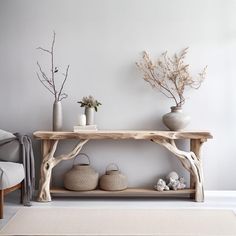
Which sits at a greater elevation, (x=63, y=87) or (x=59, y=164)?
(x=63, y=87)

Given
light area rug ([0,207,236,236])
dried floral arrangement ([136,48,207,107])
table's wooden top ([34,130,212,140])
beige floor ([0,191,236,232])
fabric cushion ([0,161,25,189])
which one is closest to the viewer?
light area rug ([0,207,236,236])

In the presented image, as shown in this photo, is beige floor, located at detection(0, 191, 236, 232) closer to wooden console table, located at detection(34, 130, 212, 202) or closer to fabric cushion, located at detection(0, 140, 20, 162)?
wooden console table, located at detection(34, 130, 212, 202)

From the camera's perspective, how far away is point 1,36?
4.35 metres

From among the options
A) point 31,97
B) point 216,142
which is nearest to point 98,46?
point 31,97

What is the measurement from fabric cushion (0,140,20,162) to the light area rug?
53 cm

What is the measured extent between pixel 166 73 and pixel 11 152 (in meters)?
1.90

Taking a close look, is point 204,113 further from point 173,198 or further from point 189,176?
point 173,198

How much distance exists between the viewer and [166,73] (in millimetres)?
4324

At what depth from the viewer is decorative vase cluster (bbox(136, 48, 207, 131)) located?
421cm

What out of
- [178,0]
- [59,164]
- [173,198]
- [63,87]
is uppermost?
[178,0]

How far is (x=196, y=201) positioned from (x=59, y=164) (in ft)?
5.14

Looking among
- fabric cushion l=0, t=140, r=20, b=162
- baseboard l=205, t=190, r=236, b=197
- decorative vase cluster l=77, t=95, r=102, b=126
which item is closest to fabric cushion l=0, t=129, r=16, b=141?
fabric cushion l=0, t=140, r=20, b=162

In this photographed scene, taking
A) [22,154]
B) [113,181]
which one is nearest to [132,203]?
[113,181]

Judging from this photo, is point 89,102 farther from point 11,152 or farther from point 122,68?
point 11,152
